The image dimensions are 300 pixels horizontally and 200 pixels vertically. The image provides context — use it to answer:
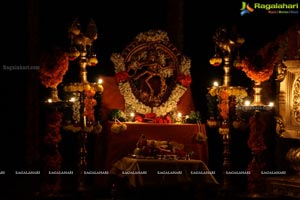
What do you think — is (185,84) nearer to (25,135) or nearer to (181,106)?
(181,106)

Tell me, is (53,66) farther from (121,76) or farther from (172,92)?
(172,92)

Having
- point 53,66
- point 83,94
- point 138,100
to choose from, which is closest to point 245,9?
point 138,100

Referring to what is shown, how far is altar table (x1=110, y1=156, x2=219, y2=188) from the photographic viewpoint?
8.24 m

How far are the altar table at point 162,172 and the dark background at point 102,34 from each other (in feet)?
6.04

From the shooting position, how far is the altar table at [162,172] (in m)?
8.24

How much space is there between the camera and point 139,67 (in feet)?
31.2

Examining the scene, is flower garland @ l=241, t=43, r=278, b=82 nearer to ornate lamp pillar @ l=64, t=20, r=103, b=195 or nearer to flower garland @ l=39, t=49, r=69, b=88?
ornate lamp pillar @ l=64, t=20, r=103, b=195

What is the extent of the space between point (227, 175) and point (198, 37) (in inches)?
100

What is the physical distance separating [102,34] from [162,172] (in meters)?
2.71

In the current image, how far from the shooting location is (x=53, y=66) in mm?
8469

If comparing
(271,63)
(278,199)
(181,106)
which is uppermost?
(271,63)

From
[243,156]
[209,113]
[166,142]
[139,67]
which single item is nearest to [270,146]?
[243,156]

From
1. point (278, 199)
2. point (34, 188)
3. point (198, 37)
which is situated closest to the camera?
point (278, 199)

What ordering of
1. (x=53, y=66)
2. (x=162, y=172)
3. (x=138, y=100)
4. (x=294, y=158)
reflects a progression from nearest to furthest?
(x=162, y=172) → (x=53, y=66) → (x=294, y=158) → (x=138, y=100)
